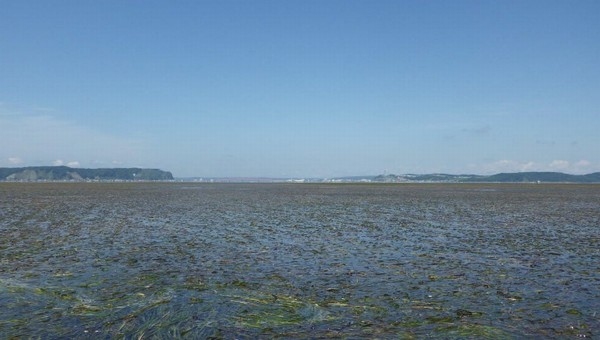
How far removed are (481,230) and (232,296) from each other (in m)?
27.8

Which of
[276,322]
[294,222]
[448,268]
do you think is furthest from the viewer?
[294,222]

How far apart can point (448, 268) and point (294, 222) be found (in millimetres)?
23115

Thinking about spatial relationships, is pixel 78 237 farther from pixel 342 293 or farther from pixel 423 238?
pixel 423 238

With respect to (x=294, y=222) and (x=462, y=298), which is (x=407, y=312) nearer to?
(x=462, y=298)

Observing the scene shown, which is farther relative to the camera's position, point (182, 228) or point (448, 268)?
point (182, 228)

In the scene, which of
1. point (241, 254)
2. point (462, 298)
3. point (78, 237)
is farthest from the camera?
point (78, 237)

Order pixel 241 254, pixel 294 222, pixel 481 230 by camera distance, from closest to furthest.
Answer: pixel 241 254 < pixel 481 230 < pixel 294 222

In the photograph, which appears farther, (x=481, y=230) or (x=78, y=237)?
(x=481, y=230)

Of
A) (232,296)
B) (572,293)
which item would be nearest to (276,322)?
(232,296)

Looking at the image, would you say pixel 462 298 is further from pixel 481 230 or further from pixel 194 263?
pixel 481 230

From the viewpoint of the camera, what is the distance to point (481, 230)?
37.8 m

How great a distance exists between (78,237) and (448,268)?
2578 centimetres

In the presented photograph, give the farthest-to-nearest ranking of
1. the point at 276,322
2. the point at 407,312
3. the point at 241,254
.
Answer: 1. the point at 241,254
2. the point at 407,312
3. the point at 276,322

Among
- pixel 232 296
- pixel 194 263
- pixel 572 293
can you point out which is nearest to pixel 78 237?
pixel 194 263
